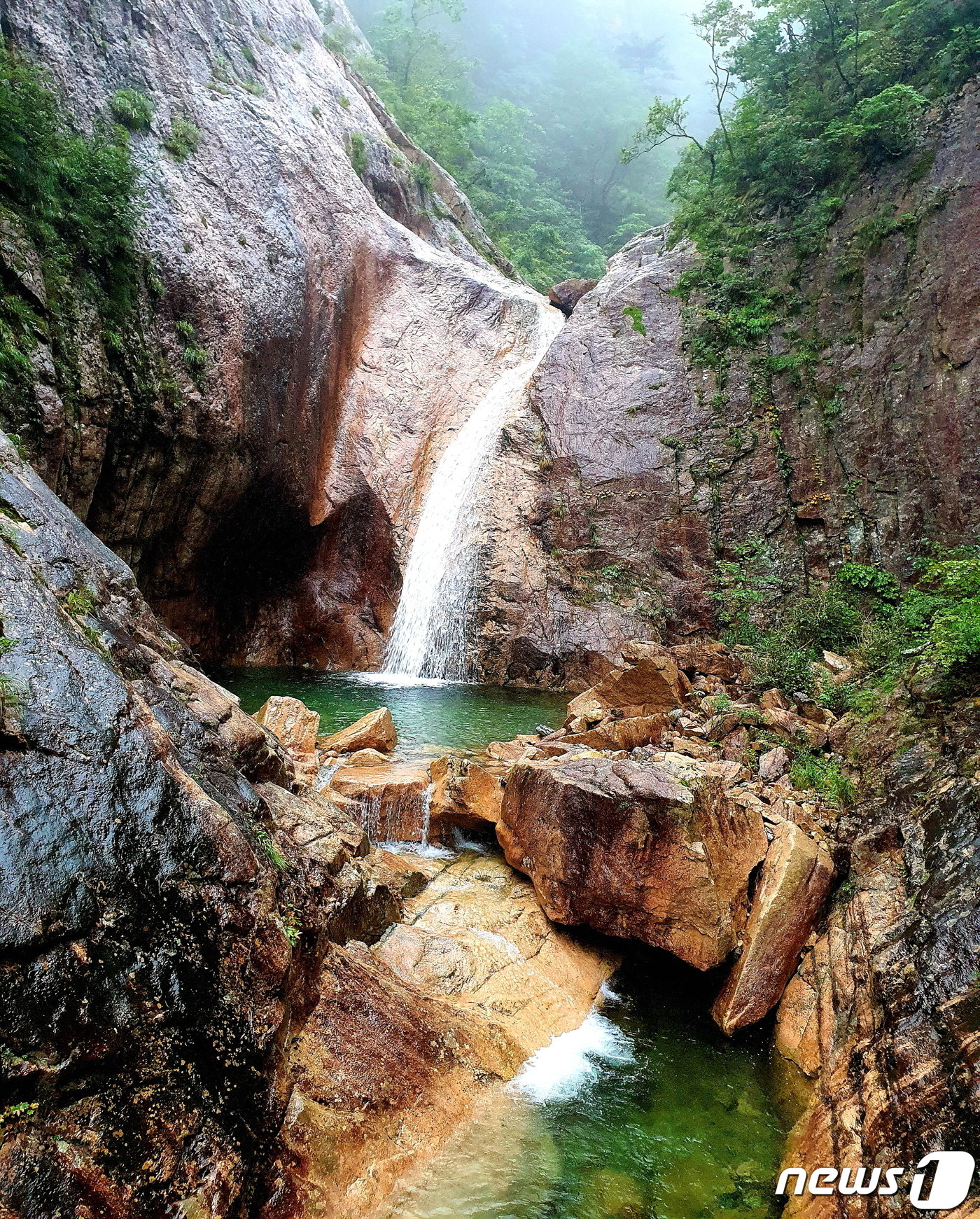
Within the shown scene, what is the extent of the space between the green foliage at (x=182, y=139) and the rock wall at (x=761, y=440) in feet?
30.7

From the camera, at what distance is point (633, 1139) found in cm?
373

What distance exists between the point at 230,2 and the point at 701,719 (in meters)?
21.4

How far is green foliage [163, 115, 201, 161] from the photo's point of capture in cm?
1354

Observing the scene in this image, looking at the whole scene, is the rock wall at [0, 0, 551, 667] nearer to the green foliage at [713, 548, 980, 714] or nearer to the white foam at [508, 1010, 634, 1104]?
the green foliage at [713, 548, 980, 714]

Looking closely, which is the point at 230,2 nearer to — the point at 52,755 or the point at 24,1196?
the point at 52,755

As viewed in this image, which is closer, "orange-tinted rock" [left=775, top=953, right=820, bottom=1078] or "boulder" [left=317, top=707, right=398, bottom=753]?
"orange-tinted rock" [left=775, top=953, right=820, bottom=1078]

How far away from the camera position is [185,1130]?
2465 mm

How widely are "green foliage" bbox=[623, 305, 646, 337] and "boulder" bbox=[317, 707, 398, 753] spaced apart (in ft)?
43.8

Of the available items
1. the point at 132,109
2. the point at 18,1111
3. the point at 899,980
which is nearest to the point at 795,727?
the point at 899,980

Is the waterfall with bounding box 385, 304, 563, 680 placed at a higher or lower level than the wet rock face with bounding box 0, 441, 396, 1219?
higher

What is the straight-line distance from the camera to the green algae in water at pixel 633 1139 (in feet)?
10.6

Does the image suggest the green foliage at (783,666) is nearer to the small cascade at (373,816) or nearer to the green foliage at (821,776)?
the green foliage at (821,776)

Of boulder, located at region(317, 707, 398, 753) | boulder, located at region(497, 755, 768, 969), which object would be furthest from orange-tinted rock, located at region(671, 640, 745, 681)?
boulder, located at region(497, 755, 768, 969)

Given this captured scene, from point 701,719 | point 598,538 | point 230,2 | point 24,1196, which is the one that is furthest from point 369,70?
point 24,1196
